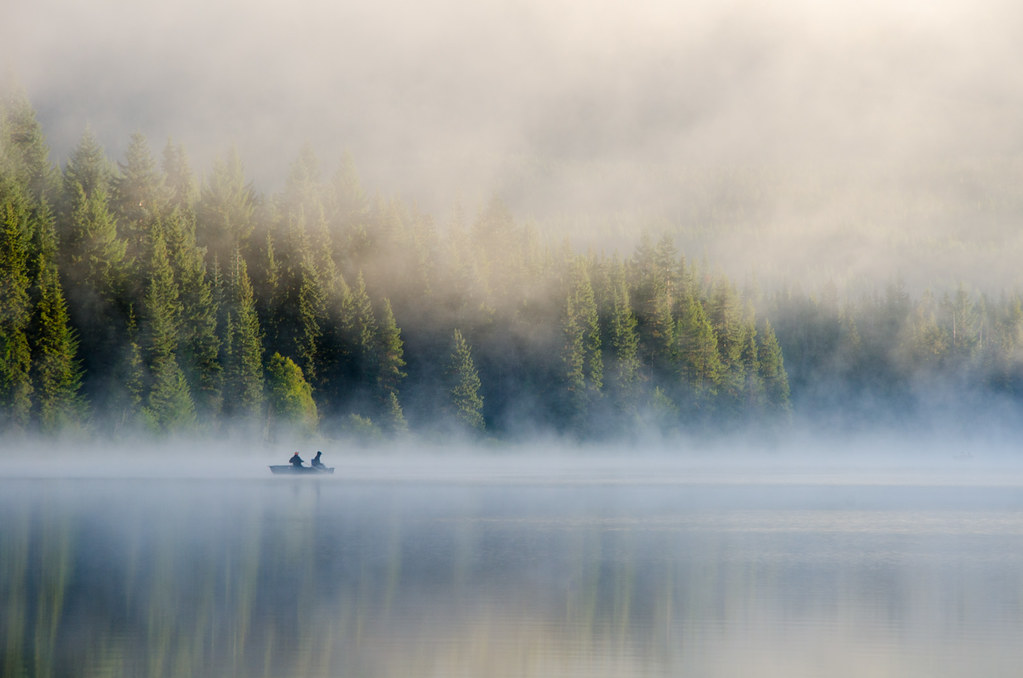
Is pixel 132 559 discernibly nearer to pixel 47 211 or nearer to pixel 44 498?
pixel 44 498

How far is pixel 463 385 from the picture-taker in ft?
321

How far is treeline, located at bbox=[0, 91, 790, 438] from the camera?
7969cm

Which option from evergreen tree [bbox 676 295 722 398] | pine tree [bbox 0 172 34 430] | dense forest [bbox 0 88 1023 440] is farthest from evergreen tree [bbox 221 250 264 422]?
evergreen tree [bbox 676 295 722 398]

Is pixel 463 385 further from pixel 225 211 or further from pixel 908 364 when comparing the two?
pixel 908 364

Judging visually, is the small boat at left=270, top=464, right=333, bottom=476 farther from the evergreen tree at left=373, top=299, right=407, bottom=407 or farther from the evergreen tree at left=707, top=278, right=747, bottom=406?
the evergreen tree at left=707, top=278, right=747, bottom=406

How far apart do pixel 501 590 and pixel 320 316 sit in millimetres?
75930

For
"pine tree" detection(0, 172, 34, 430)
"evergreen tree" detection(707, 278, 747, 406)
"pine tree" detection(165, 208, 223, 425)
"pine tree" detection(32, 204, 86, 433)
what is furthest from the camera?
"evergreen tree" detection(707, 278, 747, 406)

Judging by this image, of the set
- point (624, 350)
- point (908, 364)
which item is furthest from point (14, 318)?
point (908, 364)

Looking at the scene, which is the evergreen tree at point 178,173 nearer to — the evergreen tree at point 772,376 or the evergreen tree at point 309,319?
the evergreen tree at point 309,319

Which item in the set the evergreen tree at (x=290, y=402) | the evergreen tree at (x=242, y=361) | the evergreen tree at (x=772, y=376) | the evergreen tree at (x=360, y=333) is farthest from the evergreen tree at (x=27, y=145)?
the evergreen tree at (x=772, y=376)

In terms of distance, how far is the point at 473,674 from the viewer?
16.6 m

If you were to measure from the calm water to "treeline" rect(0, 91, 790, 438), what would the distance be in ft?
114

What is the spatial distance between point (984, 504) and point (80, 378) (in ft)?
188

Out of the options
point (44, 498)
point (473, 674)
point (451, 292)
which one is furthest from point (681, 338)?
point (473, 674)
